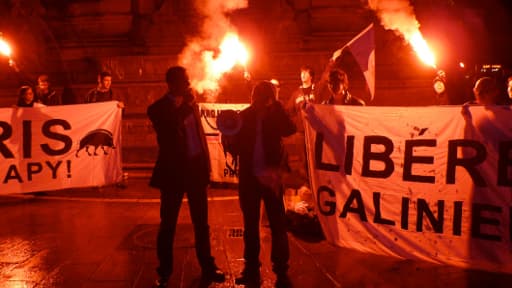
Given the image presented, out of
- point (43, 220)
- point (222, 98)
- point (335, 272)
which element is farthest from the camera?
point (222, 98)

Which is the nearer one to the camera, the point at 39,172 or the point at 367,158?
the point at 367,158

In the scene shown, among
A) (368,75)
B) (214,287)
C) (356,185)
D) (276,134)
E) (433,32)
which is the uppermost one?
(433,32)

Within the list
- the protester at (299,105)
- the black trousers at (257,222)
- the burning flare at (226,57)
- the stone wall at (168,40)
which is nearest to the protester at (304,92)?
the protester at (299,105)

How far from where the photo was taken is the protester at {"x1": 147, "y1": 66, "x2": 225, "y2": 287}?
5.18 metres

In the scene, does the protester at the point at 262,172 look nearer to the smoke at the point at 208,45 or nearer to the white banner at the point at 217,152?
the white banner at the point at 217,152

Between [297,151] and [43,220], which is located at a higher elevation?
[297,151]

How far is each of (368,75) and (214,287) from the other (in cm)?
297

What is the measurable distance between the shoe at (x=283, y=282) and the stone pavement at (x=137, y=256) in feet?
0.33

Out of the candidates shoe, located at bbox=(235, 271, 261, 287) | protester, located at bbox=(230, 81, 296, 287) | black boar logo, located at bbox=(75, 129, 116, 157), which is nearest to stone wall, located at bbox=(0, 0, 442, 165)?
black boar logo, located at bbox=(75, 129, 116, 157)

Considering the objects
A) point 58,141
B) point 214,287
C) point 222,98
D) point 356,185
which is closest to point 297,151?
point 222,98

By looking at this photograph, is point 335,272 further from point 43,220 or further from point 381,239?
point 43,220

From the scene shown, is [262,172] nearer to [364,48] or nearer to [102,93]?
[364,48]

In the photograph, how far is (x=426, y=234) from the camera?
5.55 meters

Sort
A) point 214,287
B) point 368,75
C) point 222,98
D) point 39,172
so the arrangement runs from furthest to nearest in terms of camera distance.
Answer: point 222,98, point 39,172, point 368,75, point 214,287
